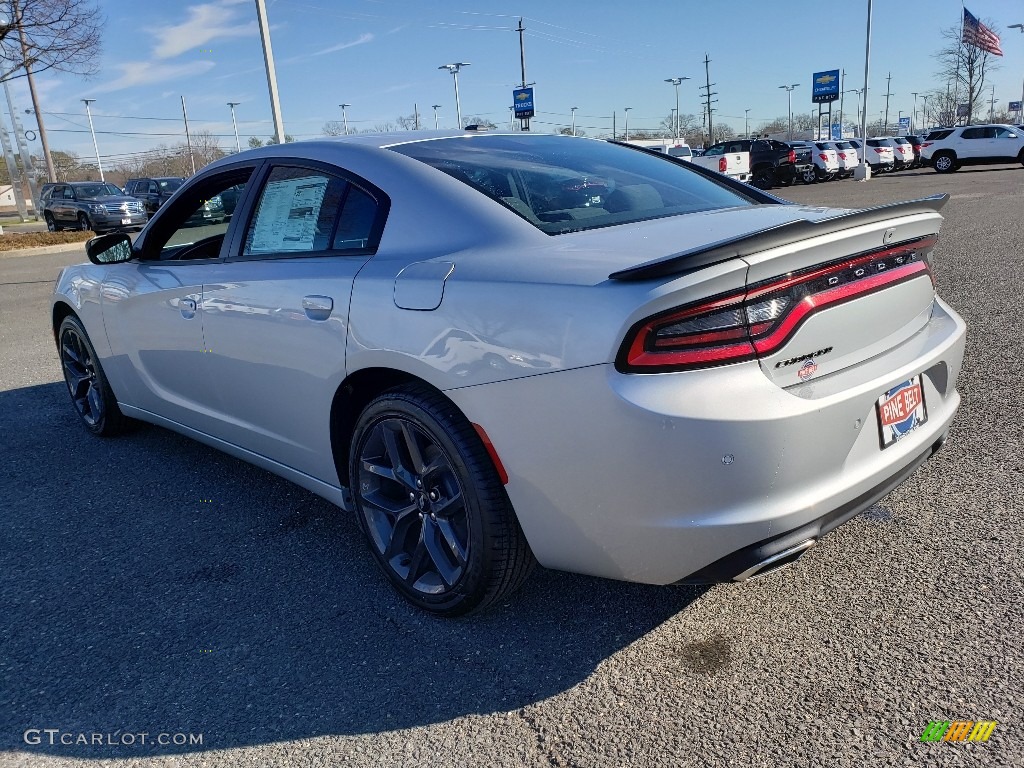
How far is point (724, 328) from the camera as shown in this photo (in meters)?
1.98

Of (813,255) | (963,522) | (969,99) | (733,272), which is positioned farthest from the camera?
(969,99)

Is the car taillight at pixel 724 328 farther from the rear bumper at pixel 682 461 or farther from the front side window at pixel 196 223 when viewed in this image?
the front side window at pixel 196 223

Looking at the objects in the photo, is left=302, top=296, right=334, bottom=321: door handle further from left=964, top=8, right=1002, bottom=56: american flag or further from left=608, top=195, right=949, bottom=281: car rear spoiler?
left=964, top=8, right=1002, bottom=56: american flag

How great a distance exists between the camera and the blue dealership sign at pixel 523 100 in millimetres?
50000

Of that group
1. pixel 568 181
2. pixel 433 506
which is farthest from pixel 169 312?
pixel 568 181

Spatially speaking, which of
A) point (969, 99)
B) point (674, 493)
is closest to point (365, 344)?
point (674, 493)

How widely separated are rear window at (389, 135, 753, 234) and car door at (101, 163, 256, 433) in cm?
101

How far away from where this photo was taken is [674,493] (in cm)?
199

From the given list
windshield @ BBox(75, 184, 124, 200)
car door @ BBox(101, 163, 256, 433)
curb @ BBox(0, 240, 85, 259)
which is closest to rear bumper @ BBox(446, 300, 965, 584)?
car door @ BBox(101, 163, 256, 433)

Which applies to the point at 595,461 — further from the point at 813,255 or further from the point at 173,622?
the point at 173,622

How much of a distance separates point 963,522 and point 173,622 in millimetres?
2860

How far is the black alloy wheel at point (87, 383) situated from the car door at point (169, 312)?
0.32m

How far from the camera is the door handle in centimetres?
270

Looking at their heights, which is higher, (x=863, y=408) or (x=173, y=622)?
(x=863, y=408)
